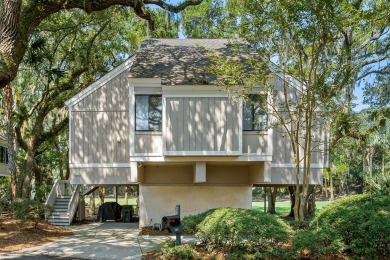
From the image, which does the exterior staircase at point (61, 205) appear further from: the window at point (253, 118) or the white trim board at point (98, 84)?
the window at point (253, 118)

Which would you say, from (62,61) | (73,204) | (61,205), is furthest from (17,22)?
(62,61)

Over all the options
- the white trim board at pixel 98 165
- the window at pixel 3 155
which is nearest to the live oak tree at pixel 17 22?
the white trim board at pixel 98 165

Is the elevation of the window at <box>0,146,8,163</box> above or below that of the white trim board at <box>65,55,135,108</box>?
below

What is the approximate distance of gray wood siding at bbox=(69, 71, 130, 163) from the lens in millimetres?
14062

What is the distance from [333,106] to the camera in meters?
9.42

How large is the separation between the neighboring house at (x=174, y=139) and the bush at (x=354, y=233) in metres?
5.16

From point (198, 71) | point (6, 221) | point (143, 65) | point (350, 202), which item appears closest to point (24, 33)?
point (143, 65)

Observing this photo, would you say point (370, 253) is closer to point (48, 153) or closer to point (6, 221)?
point (6, 221)

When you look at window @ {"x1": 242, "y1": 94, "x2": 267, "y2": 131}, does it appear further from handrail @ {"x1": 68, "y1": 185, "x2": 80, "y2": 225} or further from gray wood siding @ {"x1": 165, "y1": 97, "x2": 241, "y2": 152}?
handrail @ {"x1": 68, "y1": 185, "x2": 80, "y2": 225}

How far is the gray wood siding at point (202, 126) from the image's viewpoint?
11.9 metres

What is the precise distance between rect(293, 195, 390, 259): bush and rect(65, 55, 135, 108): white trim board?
998cm

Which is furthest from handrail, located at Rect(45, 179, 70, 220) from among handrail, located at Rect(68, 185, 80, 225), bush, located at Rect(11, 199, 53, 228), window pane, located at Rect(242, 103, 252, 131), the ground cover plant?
the ground cover plant

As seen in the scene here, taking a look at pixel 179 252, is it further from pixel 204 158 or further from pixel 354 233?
pixel 204 158

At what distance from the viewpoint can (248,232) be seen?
686 cm
